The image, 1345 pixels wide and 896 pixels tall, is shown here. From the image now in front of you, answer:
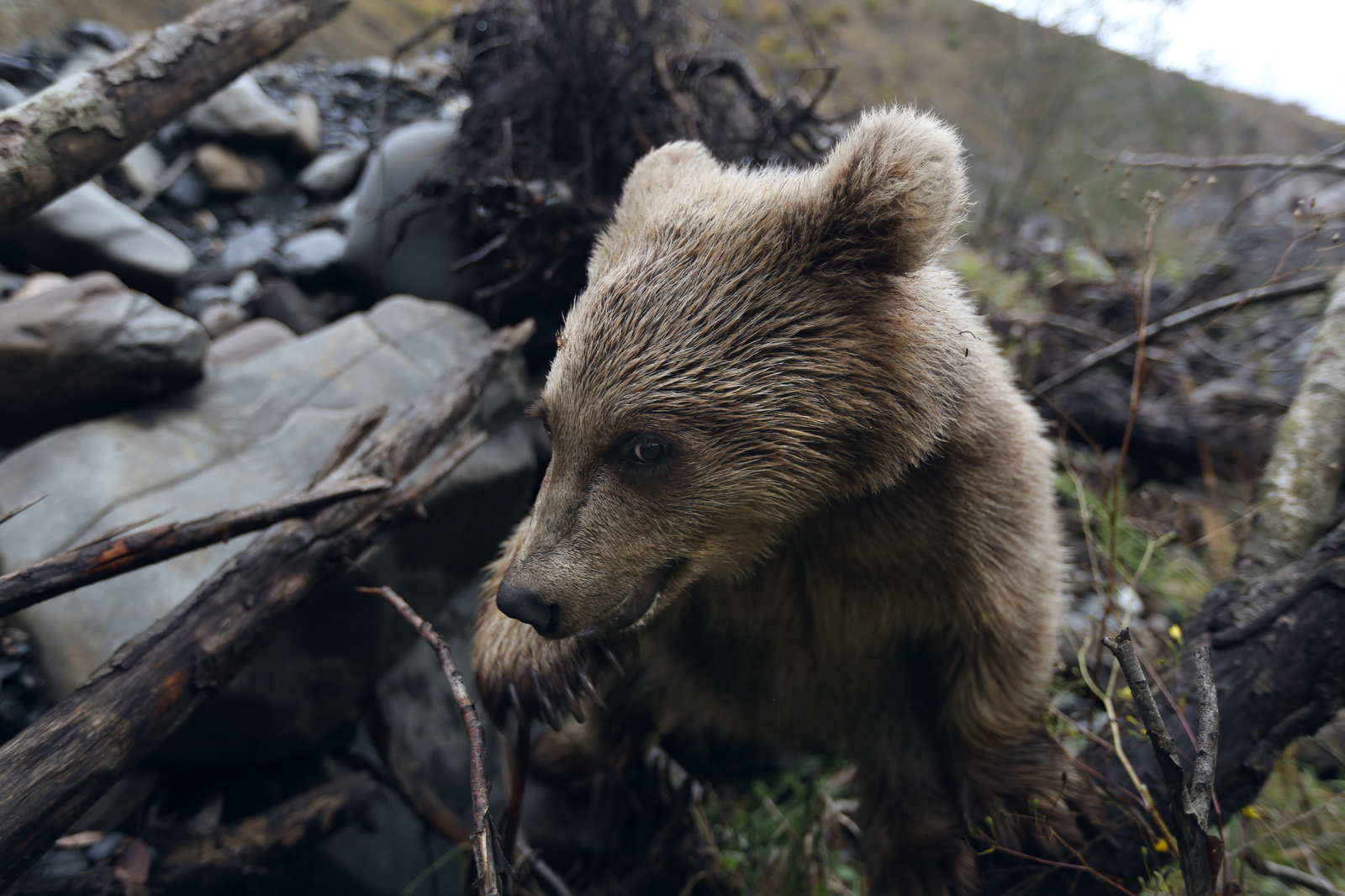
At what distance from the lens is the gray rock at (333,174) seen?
5.27m

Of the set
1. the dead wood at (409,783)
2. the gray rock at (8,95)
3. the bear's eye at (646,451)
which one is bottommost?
the dead wood at (409,783)

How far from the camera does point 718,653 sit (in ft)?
7.80

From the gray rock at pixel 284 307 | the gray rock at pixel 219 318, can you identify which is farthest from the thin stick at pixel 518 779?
the gray rock at pixel 219 318

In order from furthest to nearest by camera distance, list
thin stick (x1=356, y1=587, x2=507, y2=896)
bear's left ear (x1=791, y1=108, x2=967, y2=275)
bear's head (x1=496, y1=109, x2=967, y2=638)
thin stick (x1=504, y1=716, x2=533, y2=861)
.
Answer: thin stick (x1=504, y1=716, x2=533, y2=861) < bear's head (x1=496, y1=109, x2=967, y2=638) < bear's left ear (x1=791, y1=108, x2=967, y2=275) < thin stick (x1=356, y1=587, x2=507, y2=896)

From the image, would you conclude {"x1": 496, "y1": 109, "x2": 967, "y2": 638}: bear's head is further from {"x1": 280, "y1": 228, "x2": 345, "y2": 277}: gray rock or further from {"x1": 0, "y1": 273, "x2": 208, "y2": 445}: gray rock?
{"x1": 280, "y1": 228, "x2": 345, "y2": 277}: gray rock

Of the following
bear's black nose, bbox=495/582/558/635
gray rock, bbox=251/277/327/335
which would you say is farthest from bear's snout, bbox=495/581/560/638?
gray rock, bbox=251/277/327/335

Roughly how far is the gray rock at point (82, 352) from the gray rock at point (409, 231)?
1199 mm

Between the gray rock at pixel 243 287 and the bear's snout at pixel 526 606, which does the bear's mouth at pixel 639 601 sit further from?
the gray rock at pixel 243 287

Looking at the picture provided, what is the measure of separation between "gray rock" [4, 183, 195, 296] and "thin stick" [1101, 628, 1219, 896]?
177 inches

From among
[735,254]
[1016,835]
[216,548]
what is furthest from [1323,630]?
[216,548]

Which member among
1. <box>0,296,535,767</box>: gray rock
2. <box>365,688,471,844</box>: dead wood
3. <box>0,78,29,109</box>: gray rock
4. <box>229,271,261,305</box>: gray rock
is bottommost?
<box>365,688,471,844</box>: dead wood

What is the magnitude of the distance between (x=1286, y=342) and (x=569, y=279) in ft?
16.2

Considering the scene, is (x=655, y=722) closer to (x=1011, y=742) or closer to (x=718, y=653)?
(x=718, y=653)

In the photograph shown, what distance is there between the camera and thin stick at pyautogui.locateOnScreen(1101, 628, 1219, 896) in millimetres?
1351
